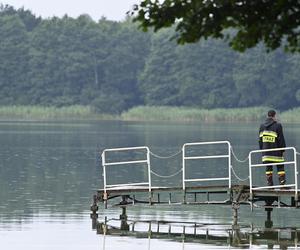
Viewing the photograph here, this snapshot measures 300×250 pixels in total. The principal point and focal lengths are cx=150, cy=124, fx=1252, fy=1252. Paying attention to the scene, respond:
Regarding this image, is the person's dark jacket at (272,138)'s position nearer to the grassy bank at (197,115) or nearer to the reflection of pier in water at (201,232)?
the reflection of pier in water at (201,232)

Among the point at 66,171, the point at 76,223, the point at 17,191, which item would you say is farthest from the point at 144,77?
the point at 76,223

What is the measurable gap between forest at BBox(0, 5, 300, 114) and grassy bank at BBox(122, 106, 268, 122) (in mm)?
10621

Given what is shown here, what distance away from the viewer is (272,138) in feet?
87.2

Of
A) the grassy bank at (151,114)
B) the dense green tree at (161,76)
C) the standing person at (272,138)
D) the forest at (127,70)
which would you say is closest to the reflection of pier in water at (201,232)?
the standing person at (272,138)

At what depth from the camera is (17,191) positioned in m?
36.7

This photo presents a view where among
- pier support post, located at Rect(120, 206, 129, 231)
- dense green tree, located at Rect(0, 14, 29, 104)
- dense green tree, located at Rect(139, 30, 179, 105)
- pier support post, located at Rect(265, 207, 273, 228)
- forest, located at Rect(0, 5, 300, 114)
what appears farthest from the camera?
dense green tree, located at Rect(139, 30, 179, 105)

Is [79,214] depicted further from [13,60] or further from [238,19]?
[13,60]

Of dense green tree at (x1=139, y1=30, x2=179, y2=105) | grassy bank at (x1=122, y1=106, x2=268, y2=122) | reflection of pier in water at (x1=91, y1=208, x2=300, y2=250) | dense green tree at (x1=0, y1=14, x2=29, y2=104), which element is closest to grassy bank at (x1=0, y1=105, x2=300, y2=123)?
grassy bank at (x1=122, y1=106, x2=268, y2=122)

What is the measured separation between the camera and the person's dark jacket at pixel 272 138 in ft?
87.0

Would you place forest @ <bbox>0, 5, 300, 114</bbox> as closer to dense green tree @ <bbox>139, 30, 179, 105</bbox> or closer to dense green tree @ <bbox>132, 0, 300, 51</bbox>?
dense green tree @ <bbox>139, 30, 179, 105</bbox>

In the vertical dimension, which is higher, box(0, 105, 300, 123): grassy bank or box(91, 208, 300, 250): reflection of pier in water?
box(0, 105, 300, 123): grassy bank

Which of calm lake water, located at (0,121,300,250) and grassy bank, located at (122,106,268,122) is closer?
calm lake water, located at (0,121,300,250)

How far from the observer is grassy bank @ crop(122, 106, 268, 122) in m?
119

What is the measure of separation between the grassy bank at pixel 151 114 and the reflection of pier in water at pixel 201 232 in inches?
3501
